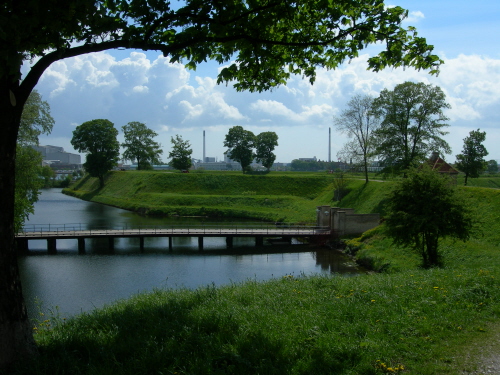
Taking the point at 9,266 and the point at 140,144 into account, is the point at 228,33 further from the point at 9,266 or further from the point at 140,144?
the point at 140,144

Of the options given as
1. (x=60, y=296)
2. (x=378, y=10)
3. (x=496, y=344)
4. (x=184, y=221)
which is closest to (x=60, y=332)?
(x=496, y=344)

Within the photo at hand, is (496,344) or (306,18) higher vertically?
(306,18)

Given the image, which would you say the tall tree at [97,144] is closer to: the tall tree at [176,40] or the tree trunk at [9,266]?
the tall tree at [176,40]

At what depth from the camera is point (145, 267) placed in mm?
26719

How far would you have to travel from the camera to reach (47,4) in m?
5.61

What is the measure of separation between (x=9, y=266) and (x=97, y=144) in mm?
74146

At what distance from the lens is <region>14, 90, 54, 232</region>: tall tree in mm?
26009

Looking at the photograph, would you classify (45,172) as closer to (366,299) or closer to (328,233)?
(328,233)

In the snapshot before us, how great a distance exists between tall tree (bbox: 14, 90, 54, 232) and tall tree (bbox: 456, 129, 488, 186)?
40.2 meters

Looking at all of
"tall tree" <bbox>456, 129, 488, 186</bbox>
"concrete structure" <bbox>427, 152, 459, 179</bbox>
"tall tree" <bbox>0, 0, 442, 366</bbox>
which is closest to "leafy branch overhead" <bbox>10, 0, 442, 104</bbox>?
"tall tree" <bbox>0, 0, 442, 366</bbox>

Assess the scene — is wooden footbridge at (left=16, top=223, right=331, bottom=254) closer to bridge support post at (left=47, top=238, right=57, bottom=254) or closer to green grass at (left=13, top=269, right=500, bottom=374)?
bridge support post at (left=47, top=238, right=57, bottom=254)

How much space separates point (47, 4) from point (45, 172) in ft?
90.8

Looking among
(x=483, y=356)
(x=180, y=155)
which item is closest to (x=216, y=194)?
(x=180, y=155)

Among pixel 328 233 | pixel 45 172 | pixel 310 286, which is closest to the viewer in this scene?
pixel 310 286
